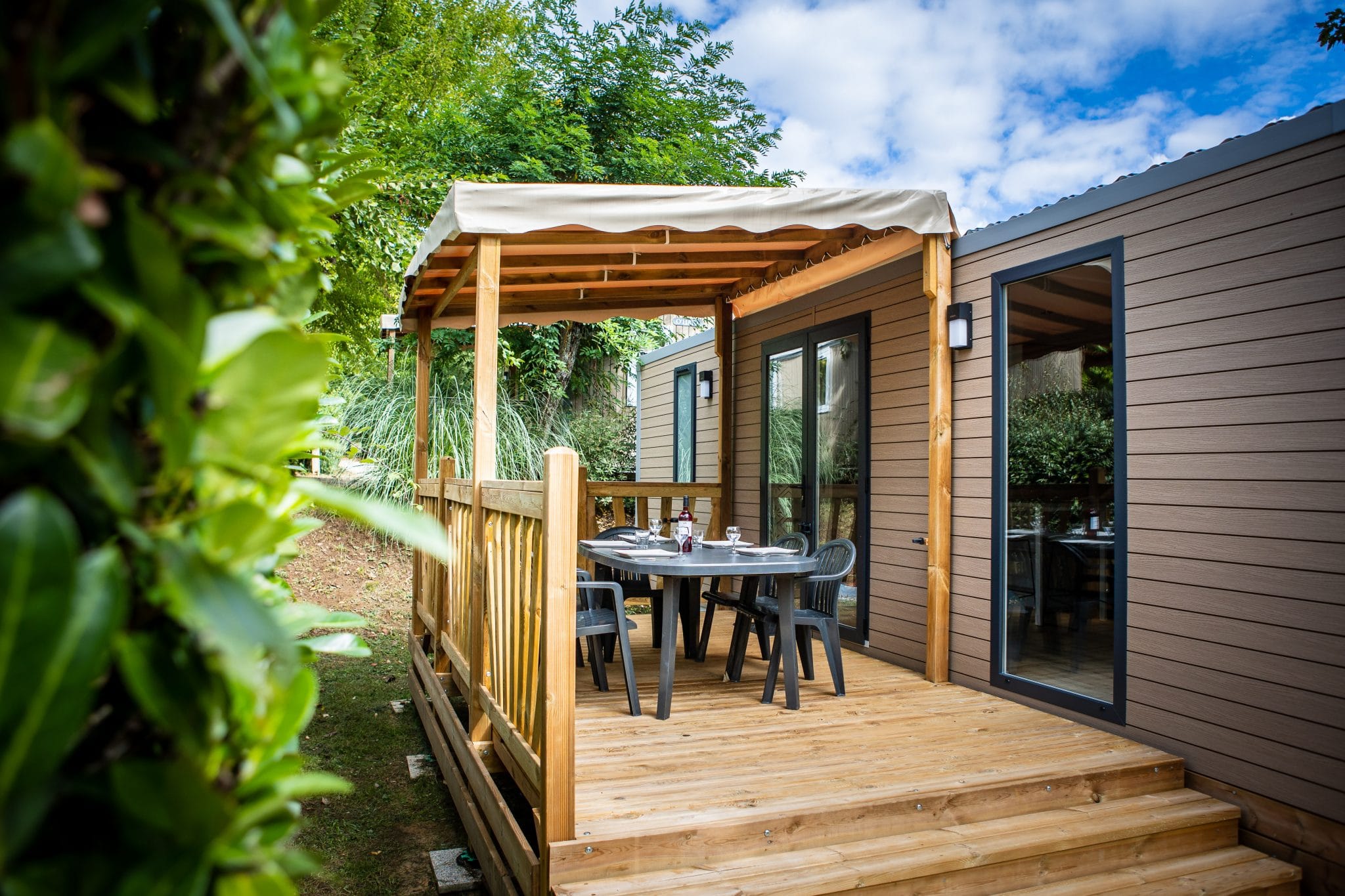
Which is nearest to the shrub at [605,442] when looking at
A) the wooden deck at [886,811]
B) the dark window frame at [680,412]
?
the dark window frame at [680,412]

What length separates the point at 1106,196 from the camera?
11.8ft

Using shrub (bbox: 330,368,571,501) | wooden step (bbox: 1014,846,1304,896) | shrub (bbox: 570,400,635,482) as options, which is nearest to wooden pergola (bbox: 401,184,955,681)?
wooden step (bbox: 1014,846,1304,896)

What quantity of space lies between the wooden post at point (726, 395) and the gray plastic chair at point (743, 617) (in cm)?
193

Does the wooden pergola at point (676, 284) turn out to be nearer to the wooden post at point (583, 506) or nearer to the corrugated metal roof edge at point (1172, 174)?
the corrugated metal roof edge at point (1172, 174)

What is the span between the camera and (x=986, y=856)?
2584 millimetres

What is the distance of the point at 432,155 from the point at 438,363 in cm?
295

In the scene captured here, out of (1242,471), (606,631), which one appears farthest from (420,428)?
(1242,471)

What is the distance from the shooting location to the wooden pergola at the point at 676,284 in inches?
155

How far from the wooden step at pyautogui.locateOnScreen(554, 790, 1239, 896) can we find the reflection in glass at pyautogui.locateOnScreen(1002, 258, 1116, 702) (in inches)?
26.9

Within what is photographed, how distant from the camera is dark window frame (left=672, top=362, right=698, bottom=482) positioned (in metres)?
7.99

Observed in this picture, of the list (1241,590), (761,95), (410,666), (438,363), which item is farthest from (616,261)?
(761,95)

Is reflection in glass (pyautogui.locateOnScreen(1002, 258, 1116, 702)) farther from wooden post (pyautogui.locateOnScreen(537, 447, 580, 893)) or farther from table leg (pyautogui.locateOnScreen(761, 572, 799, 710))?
wooden post (pyautogui.locateOnScreen(537, 447, 580, 893))

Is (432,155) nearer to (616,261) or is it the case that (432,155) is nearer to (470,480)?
(616,261)

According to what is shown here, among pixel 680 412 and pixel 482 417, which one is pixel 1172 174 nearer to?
pixel 482 417
